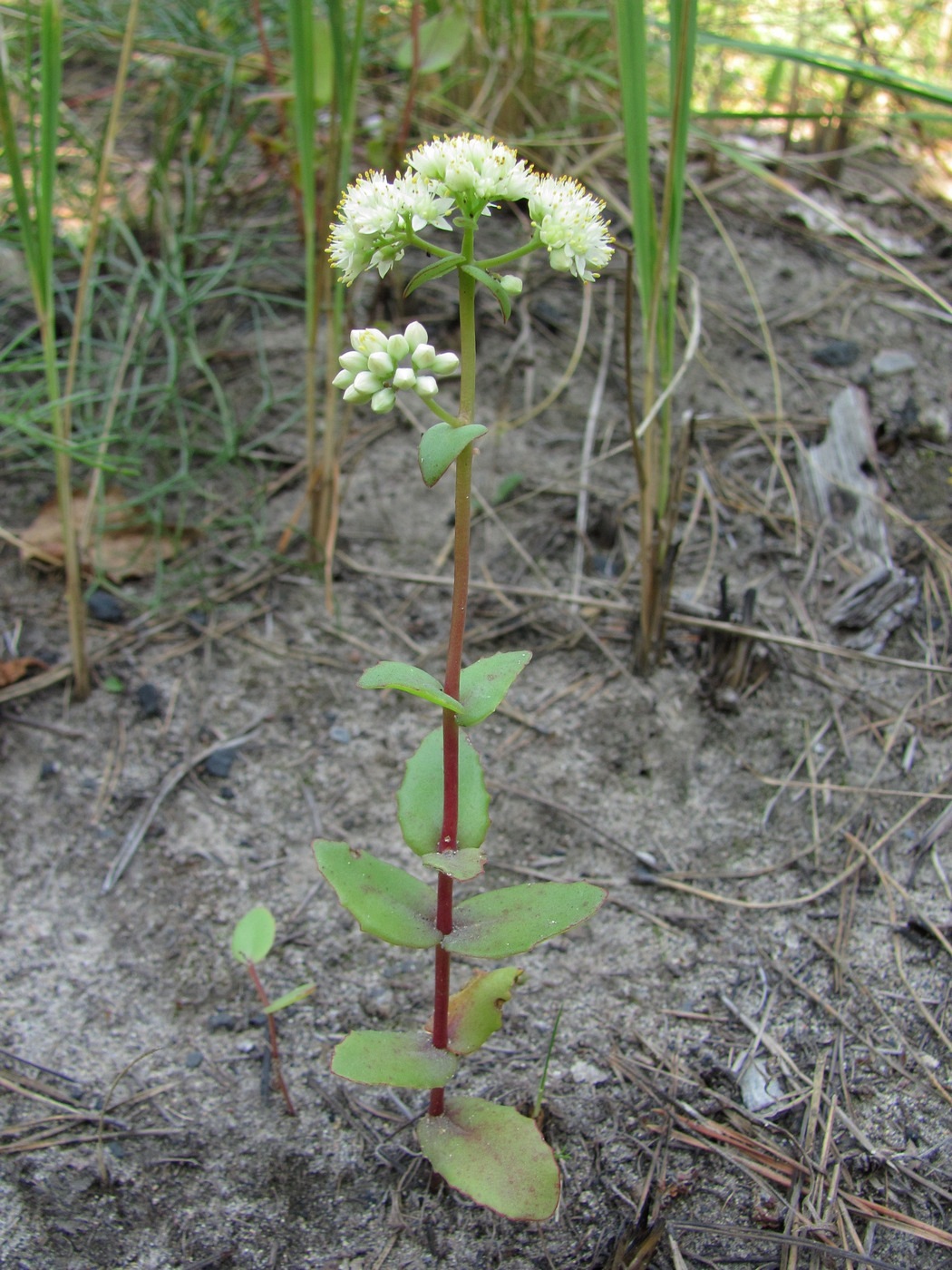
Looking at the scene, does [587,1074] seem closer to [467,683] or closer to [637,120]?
[467,683]

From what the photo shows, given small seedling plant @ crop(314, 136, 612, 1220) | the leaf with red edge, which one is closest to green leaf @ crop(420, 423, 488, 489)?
small seedling plant @ crop(314, 136, 612, 1220)

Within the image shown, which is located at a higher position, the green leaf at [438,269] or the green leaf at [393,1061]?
the green leaf at [438,269]

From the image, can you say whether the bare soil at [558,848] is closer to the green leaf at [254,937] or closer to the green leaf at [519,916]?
the green leaf at [254,937]

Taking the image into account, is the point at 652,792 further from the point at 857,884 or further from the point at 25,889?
the point at 25,889

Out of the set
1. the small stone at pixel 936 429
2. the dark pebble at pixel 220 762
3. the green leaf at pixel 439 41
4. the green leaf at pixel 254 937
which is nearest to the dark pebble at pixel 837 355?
the small stone at pixel 936 429

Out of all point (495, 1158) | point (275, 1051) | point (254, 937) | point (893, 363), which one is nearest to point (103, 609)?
point (254, 937)

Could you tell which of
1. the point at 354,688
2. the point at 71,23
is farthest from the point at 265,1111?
the point at 71,23
